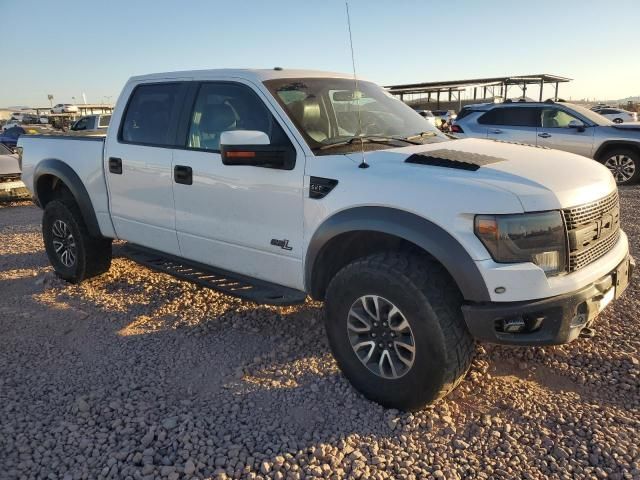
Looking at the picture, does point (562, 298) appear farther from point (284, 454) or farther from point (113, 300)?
point (113, 300)

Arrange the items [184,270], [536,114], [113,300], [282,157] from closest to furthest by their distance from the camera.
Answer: [282,157]
[184,270]
[113,300]
[536,114]

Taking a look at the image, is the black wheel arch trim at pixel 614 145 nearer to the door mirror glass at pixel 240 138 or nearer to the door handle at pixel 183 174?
the door handle at pixel 183 174

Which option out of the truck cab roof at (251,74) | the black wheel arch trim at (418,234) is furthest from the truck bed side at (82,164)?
the black wheel arch trim at (418,234)

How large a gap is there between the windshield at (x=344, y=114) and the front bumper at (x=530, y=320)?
53.3 inches

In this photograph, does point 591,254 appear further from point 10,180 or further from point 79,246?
point 10,180

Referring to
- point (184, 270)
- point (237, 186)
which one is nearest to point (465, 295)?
point (237, 186)

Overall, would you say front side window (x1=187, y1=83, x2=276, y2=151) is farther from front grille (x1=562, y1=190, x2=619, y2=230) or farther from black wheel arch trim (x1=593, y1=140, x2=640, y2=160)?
black wheel arch trim (x1=593, y1=140, x2=640, y2=160)

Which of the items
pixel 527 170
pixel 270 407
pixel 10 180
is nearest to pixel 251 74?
pixel 527 170

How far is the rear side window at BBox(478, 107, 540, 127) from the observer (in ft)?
36.4

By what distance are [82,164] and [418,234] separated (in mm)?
3572

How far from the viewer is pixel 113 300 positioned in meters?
4.89

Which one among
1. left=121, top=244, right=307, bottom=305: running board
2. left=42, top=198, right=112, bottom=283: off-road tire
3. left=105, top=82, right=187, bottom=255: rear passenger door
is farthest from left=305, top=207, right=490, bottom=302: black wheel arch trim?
left=42, top=198, right=112, bottom=283: off-road tire

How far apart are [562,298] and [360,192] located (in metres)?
1.18

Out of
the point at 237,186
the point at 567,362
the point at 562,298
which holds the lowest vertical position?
the point at 567,362
